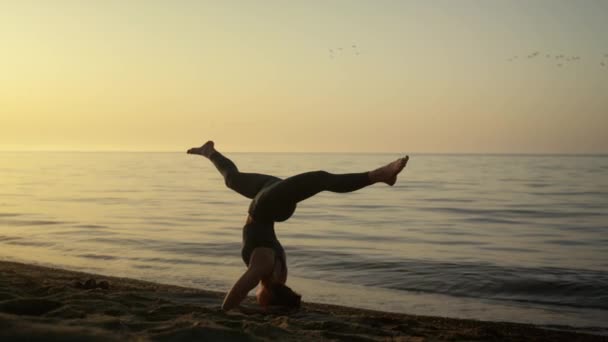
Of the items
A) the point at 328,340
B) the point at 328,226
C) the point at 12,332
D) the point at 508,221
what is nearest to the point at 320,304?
the point at 328,340

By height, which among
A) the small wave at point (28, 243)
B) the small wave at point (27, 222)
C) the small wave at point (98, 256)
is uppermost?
the small wave at point (27, 222)

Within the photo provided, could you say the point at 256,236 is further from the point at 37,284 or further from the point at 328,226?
the point at 328,226

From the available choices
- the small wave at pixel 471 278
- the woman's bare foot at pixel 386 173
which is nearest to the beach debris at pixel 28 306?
the woman's bare foot at pixel 386 173

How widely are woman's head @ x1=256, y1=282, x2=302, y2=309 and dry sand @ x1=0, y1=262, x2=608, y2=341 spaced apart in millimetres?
146

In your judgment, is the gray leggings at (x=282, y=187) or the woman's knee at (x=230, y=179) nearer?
the gray leggings at (x=282, y=187)

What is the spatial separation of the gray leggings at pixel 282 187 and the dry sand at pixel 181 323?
1071 mm

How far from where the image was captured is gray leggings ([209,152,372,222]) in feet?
18.9

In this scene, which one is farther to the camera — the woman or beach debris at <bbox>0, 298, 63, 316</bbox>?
the woman

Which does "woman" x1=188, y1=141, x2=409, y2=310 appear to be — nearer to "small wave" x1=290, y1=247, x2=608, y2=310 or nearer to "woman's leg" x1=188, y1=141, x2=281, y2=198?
"woman's leg" x1=188, y1=141, x2=281, y2=198

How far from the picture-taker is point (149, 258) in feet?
40.3

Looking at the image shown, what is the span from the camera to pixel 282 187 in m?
6.18

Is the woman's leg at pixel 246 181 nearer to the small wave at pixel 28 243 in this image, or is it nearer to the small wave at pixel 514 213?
the small wave at pixel 28 243

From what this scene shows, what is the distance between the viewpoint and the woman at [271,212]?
5797mm

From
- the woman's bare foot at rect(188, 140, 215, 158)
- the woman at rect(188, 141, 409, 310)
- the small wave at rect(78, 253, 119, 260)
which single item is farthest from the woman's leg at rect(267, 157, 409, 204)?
the small wave at rect(78, 253, 119, 260)
